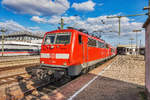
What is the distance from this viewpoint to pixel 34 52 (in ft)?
131

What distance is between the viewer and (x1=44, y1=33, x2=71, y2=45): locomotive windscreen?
7.62 meters

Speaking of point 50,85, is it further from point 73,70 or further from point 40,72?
point 73,70

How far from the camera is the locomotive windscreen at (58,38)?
25.0 feet

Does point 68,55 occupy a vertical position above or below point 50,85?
above

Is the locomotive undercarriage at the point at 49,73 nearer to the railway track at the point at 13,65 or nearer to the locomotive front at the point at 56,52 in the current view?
the locomotive front at the point at 56,52

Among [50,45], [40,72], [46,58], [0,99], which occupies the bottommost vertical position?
[0,99]

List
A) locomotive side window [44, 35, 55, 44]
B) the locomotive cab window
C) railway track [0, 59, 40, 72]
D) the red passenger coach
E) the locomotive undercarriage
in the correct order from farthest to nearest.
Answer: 1. railway track [0, 59, 40, 72]
2. locomotive side window [44, 35, 55, 44]
3. the locomotive cab window
4. the red passenger coach
5. the locomotive undercarriage

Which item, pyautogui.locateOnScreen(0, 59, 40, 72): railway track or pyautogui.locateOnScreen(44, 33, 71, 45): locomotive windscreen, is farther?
pyautogui.locateOnScreen(0, 59, 40, 72): railway track

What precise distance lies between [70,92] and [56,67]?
2293 mm

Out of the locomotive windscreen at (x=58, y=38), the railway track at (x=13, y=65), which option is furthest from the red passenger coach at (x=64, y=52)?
the railway track at (x=13, y=65)

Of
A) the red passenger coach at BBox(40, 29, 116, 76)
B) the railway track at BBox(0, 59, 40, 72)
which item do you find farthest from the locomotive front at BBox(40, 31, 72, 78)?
the railway track at BBox(0, 59, 40, 72)

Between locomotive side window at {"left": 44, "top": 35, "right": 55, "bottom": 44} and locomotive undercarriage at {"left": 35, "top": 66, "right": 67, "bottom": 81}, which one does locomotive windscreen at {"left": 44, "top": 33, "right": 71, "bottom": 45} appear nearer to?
locomotive side window at {"left": 44, "top": 35, "right": 55, "bottom": 44}

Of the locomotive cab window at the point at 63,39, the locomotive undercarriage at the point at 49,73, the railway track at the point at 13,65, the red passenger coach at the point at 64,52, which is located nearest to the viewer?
the locomotive undercarriage at the point at 49,73

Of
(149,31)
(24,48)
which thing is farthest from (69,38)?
(24,48)
